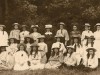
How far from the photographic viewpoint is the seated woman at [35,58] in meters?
14.9

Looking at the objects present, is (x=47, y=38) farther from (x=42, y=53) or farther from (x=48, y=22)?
(x=48, y=22)

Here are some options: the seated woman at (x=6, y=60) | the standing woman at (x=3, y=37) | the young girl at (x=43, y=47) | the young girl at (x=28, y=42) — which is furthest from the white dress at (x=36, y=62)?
the standing woman at (x=3, y=37)

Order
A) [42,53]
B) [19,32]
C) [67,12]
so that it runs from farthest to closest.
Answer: [67,12] < [19,32] < [42,53]

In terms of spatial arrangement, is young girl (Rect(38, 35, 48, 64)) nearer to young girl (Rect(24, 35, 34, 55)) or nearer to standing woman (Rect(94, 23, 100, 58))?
young girl (Rect(24, 35, 34, 55))

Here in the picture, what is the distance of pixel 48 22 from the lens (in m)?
18.8

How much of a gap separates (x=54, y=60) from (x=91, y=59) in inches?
55.1

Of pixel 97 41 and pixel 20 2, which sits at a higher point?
pixel 20 2

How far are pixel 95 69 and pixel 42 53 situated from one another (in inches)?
87.1

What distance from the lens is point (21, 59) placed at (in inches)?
593

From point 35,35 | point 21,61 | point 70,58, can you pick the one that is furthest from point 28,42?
point 70,58

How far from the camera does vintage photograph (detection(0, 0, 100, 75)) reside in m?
14.5

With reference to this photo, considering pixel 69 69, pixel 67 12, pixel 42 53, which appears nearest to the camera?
pixel 69 69

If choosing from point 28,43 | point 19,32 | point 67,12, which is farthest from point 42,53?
point 67,12

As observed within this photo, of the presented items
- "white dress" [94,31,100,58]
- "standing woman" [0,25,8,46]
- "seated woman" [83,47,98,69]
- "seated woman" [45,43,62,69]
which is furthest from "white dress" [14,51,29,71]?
"white dress" [94,31,100,58]
